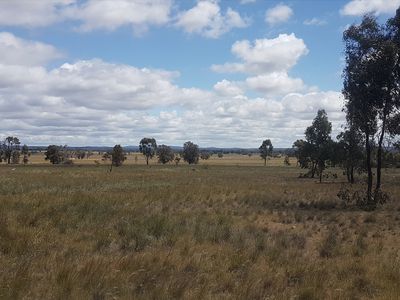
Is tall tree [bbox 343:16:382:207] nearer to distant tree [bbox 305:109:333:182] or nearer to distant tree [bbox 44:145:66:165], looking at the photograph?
distant tree [bbox 305:109:333:182]

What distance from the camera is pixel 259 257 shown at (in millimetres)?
10789

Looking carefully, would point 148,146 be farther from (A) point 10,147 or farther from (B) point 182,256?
(B) point 182,256

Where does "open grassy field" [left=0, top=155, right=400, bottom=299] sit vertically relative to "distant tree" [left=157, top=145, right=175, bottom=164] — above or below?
below

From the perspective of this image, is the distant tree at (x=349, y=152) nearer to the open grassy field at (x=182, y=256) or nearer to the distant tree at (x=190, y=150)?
the open grassy field at (x=182, y=256)

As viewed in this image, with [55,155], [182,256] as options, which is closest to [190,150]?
[55,155]

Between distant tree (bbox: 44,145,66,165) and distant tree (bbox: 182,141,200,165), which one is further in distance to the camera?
distant tree (bbox: 182,141,200,165)

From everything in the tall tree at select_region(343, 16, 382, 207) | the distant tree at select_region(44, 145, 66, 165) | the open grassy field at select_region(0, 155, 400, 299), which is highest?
the tall tree at select_region(343, 16, 382, 207)

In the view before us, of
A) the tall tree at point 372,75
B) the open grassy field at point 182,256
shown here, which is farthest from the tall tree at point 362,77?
the open grassy field at point 182,256

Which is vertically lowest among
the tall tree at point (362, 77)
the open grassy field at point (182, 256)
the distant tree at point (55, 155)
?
the open grassy field at point (182, 256)

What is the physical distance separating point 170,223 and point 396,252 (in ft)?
21.3

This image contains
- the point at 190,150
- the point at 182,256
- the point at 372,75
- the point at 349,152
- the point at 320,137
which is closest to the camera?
the point at 182,256

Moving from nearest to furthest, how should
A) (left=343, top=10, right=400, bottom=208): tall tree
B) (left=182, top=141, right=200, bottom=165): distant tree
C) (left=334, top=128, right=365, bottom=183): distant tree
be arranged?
(left=343, top=10, right=400, bottom=208): tall tree → (left=334, top=128, right=365, bottom=183): distant tree → (left=182, top=141, right=200, bottom=165): distant tree

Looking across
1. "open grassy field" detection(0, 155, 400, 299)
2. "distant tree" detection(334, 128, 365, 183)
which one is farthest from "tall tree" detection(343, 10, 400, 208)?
"distant tree" detection(334, 128, 365, 183)

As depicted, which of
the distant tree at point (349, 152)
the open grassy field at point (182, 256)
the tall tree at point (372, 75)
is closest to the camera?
the open grassy field at point (182, 256)
